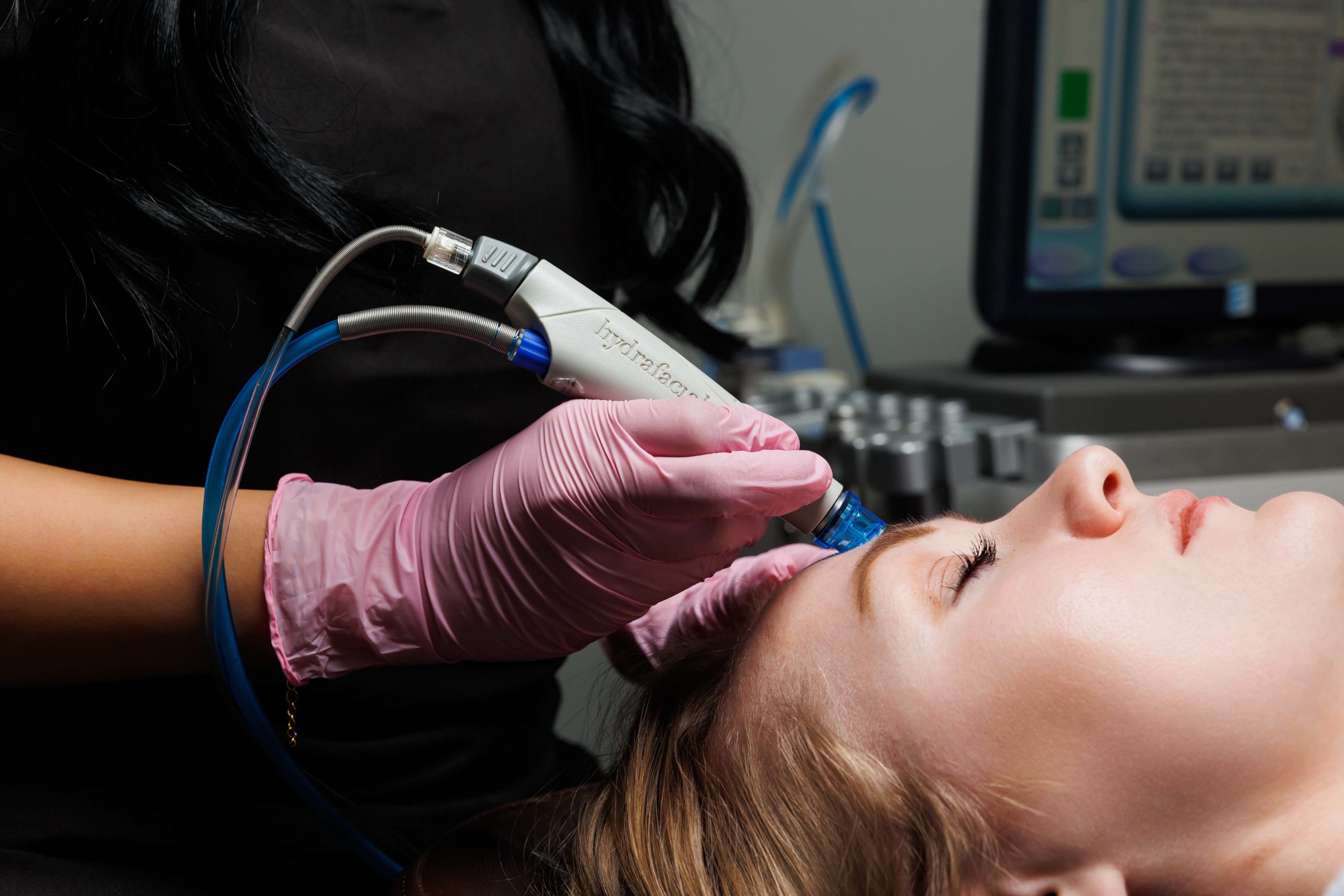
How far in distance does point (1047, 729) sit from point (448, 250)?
41cm

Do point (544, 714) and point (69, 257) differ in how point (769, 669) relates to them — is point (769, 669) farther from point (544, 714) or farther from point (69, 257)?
point (69, 257)

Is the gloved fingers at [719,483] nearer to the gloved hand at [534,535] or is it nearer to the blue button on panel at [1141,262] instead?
the gloved hand at [534,535]

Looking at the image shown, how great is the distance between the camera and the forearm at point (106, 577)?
1.77 ft

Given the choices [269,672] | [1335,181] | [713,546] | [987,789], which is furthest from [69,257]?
[1335,181]

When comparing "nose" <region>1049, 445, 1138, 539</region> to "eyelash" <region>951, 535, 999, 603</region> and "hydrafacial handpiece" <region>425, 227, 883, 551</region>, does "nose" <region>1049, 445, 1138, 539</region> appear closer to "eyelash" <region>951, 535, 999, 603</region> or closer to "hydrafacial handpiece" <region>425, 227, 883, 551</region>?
"eyelash" <region>951, 535, 999, 603</region>

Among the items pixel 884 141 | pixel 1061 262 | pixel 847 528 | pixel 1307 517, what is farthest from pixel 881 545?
pixel 884 141

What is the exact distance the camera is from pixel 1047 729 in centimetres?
50

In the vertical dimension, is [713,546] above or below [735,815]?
above

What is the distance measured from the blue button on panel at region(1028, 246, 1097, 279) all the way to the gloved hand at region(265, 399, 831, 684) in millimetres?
776

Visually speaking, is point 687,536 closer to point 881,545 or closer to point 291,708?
point 881,545

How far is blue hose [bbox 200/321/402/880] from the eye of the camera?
1.79ft

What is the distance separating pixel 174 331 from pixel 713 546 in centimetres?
36

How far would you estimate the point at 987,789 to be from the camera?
1.67 ft

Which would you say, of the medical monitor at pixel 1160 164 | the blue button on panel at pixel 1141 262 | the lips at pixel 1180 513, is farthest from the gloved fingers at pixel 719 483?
the blue button on panel at pixel 1141 262
